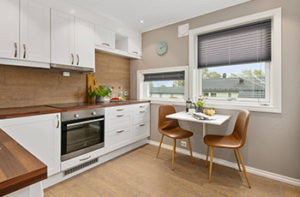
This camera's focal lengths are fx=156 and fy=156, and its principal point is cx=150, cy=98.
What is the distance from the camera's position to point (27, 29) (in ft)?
6.31

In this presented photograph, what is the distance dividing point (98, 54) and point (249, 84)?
2.70m

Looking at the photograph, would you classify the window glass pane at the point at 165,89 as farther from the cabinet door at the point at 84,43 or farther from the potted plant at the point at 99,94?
the cabinet door at the point at 84,43

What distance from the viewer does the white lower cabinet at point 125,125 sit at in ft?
8.41

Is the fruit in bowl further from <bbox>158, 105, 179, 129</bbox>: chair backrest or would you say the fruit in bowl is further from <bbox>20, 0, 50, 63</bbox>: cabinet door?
<bbox>20, 0, 50, 63</bbox>: cabinet door

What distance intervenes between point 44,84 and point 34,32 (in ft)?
2.43

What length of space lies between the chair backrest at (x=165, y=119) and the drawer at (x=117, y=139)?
0.65 m

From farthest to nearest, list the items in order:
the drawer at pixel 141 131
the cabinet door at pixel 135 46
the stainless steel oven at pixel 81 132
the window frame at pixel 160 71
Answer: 1. the cabinet door at pixel 135 46
2. the drawer at pixel 141 131
3. the window frame at pixel 160 71
4. the stainless steel oven at pixel 81 132

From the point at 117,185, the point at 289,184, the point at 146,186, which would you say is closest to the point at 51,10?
the point at 117,185

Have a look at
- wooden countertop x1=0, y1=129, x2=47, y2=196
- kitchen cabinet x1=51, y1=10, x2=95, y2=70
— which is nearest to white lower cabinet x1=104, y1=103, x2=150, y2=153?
kitchen cabinet x1=51, y1=10, x2=95, y2=70

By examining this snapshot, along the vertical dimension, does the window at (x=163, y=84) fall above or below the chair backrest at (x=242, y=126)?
above

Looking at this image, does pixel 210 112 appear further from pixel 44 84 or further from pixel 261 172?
pixel 44 84

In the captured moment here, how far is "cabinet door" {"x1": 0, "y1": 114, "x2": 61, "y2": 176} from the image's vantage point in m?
1.61

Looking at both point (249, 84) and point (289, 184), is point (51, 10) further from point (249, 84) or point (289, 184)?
point (289, 184)

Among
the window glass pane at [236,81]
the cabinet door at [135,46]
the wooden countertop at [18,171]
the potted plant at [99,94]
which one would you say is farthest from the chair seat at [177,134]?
the wooden countertop at [18,171]
